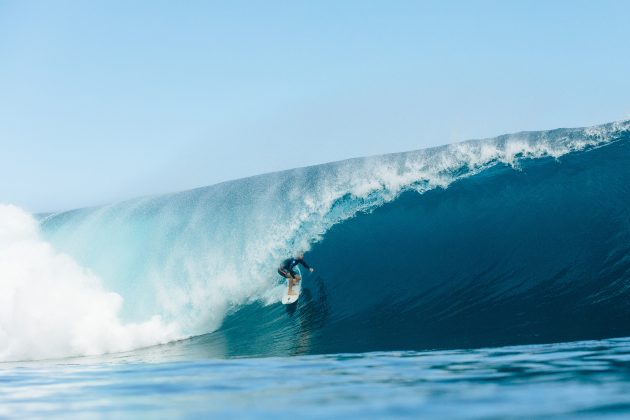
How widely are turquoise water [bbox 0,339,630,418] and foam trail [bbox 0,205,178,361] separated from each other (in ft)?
11.9

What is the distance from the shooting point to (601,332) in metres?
6.35

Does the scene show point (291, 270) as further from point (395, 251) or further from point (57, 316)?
point (57, 316)

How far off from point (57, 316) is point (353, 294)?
509cm

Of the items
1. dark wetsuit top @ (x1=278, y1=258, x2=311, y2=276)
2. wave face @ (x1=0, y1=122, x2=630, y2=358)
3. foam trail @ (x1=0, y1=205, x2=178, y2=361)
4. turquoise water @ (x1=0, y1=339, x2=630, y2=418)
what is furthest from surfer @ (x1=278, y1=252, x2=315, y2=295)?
turquoise water @ (x1=0, y1=339, x2=630, y2=418)

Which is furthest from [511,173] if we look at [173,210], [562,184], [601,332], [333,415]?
[333,415]

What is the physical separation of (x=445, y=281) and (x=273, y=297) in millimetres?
3237

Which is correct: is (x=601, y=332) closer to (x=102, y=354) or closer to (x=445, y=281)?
(x=445, y=281)

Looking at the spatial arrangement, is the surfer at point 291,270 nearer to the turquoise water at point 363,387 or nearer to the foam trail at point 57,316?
the foam trail at point 57,316

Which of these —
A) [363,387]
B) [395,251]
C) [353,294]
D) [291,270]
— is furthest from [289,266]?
[363,387]

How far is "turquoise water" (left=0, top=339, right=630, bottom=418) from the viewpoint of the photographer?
340 centimetres

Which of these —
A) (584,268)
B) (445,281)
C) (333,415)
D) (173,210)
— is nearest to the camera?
(333,415)

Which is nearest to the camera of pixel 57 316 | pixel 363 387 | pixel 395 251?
pixel 363 387

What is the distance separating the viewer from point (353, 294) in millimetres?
9945

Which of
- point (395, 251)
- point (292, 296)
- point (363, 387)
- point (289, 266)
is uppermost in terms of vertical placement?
point (289, 266)
